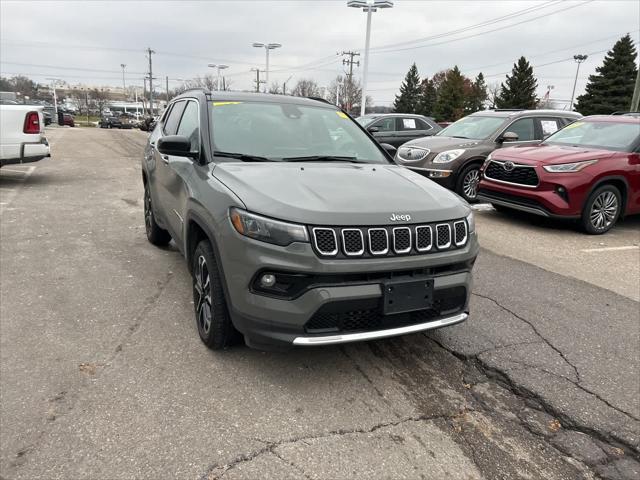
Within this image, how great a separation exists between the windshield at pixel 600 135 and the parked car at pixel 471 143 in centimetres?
105

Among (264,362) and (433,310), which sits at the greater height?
(433,310)

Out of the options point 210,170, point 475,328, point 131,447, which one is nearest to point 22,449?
point 131,447

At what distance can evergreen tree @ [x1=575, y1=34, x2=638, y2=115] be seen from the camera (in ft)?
150

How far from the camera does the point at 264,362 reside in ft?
10.8

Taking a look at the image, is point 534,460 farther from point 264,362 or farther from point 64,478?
point 64,478

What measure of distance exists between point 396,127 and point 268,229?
12119 millimetres

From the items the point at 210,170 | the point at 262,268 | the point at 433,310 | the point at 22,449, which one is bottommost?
the point at 22,449

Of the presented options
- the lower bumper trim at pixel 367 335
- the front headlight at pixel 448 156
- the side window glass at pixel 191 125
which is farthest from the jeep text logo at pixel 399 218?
the front headlight at pixel 448 156

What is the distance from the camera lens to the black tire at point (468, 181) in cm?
909

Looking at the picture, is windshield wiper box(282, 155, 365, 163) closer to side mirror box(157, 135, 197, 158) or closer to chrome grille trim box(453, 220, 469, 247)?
side mirror box(157, 135, 197, 158)

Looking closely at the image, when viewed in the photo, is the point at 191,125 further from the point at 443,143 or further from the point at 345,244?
the point at 443,143

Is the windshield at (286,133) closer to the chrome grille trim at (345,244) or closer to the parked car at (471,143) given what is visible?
the chrome grille trim at (345,244)

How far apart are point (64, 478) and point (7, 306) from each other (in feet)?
7.91

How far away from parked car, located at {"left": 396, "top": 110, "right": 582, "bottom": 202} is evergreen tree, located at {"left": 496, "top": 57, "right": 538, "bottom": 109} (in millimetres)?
48280
